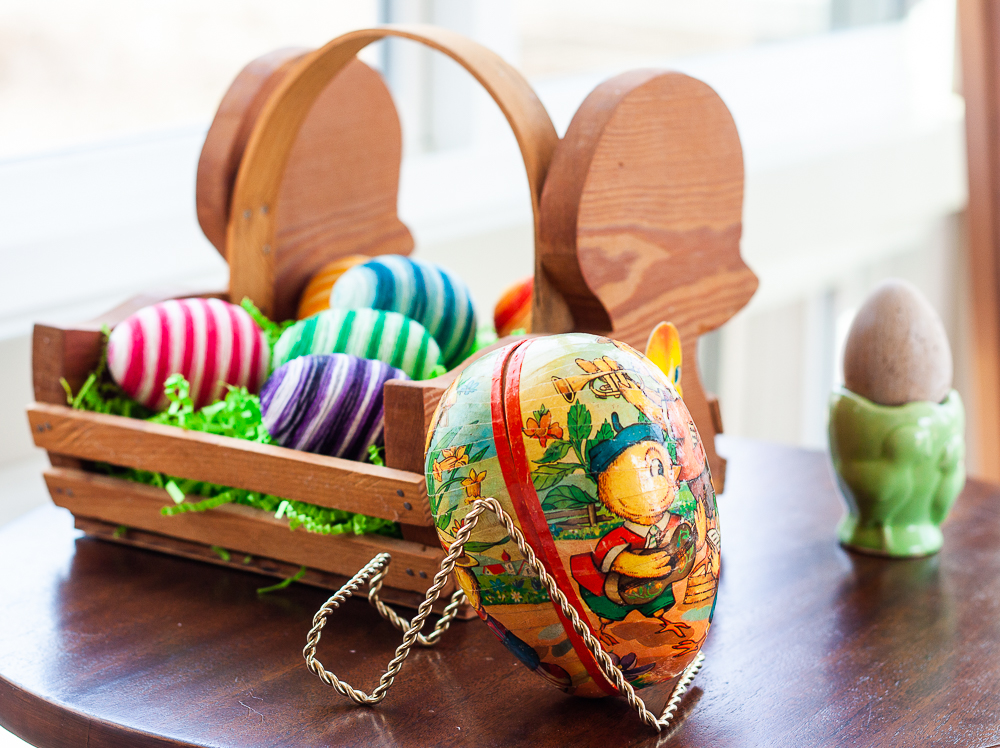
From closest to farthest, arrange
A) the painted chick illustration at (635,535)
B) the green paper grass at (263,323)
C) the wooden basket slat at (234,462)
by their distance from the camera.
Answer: the painted chick illustration at (635,535)
the wooden basket slat at (234,462)
the green paper grass at (263,323)

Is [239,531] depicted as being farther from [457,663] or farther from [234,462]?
[457,663]

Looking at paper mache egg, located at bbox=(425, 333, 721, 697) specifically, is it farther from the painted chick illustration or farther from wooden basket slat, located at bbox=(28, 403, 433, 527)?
wooden basket slat, located at bbox=(28, 403, 433, 527)

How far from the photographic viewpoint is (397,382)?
581 millimetres

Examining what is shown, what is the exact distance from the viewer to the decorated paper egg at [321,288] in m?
0.85

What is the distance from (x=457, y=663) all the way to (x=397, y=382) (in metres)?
0.16

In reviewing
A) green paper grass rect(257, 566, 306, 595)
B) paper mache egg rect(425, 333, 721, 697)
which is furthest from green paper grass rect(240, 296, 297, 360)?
paper mache egg rect(425, 333, 721, 697)

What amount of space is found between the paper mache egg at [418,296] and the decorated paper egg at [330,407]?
13 centimetres

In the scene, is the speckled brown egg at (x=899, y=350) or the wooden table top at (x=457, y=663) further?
the speckled brown egg at (x=899, y=350)

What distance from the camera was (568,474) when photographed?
437mm

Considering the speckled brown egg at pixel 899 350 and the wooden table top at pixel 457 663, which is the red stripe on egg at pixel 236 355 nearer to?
the wooden table top at pixel 457 663

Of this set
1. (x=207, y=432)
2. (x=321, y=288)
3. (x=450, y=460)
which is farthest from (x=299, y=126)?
(x=450, y=460)

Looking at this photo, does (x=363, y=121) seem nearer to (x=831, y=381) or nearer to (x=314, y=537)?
(x=314, y=537)

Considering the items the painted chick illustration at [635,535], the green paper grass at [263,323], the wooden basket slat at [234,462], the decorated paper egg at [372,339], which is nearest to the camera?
the painted chick illustration at [635,535]

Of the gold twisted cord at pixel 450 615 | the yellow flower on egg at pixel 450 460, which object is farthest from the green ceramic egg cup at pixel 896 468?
the yellow flower on egg at pixel 450 460
